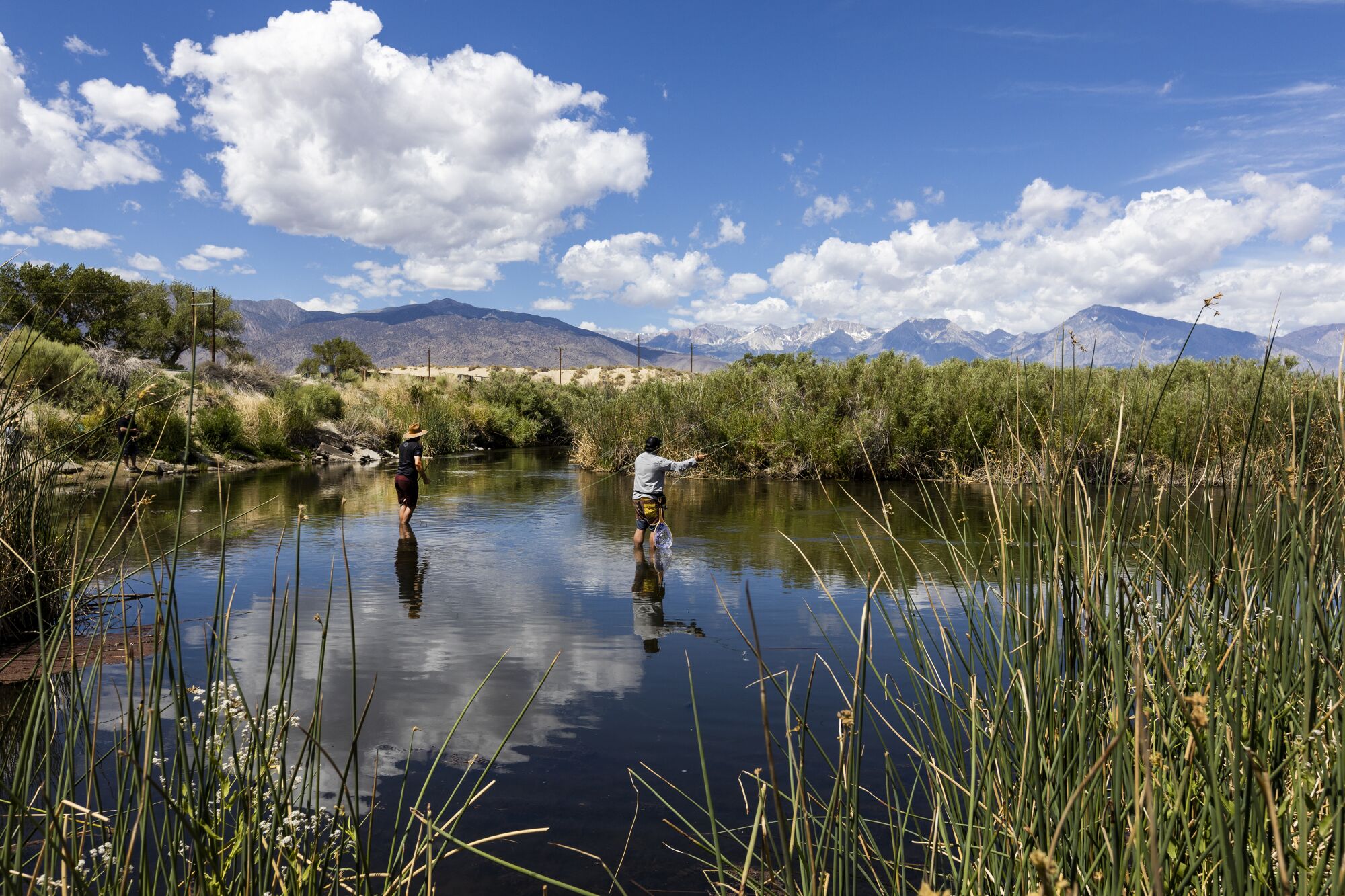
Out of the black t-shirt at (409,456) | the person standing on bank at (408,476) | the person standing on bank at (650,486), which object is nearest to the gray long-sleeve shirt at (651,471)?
the person standing on bank at (650,486)

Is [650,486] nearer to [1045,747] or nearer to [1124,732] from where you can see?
[1045,747]

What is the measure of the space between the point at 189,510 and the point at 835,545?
10890 mm

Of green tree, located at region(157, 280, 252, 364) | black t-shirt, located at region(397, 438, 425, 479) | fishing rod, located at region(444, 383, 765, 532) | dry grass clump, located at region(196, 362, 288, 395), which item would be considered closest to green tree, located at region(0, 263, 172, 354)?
green tree, located at region(157, 280, 252, 364)

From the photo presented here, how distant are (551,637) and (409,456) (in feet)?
20.1

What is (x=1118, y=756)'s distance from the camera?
1719mm

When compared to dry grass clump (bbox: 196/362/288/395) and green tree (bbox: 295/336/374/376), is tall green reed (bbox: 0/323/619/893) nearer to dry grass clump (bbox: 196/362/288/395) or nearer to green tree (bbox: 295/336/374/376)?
dry grass clump (bbox: 196/362/288/395)

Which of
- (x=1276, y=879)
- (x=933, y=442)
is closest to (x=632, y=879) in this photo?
(x=1276, y=879)

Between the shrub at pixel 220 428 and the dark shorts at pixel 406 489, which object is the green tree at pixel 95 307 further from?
the dark shorts at pixel 406 489

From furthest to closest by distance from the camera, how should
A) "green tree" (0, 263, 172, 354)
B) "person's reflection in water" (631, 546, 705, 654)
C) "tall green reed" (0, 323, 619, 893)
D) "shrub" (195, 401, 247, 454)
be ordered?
"green tree" (0, 263, 172, 354)
"shrub" (195, 401, 247, 454)
"person's reflection in water" (631, 546, 705, 654)
"tall green reed" (0, 323, 619, 893)

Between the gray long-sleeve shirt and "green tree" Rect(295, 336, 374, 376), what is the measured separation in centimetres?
5944

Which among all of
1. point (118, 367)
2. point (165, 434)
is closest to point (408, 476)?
point (165, 434)

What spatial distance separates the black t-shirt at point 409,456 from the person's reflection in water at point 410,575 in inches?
38.9

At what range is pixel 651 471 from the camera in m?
11.2

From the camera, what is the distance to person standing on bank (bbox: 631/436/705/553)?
1120cm
